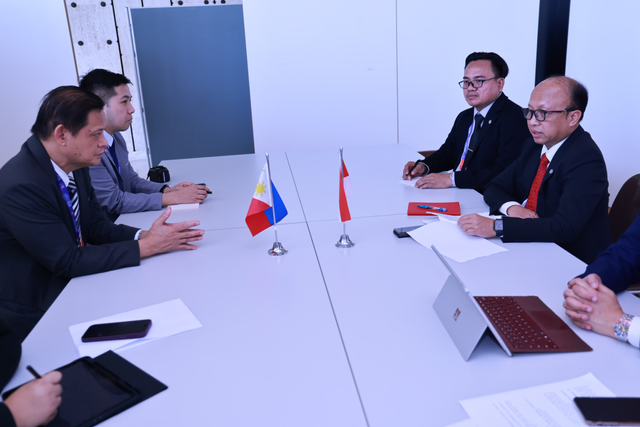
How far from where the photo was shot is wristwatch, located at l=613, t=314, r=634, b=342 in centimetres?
121

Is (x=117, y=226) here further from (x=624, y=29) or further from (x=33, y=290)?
(x=624, y=29)

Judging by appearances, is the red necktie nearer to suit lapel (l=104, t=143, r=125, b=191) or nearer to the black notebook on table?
the black notebook on table

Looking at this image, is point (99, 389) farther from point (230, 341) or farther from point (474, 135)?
point (474, 135)

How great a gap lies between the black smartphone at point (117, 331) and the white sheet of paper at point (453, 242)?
3.47 feet

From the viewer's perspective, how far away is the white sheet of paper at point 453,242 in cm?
181

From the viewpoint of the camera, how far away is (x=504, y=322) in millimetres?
1294

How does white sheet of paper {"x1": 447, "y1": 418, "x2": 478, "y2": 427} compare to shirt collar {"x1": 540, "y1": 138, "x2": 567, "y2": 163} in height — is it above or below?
below

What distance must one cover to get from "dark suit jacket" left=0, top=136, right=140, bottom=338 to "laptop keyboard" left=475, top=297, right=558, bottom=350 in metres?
1.25

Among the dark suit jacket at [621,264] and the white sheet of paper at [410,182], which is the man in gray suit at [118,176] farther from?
the dark suit jacket at [621,264]

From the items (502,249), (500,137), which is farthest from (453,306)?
(500,137)

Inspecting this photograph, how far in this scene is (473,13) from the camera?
5.14m

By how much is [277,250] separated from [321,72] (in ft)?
12.0

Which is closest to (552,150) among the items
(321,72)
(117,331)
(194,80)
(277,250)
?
(277,250)

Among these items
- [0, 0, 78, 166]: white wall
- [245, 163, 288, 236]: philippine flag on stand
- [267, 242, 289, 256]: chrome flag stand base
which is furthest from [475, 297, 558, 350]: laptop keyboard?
[0, 0, 78, 166]: white wall
